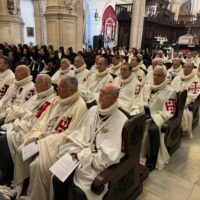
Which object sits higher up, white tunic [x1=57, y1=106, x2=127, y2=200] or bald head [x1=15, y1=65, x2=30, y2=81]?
bald head [x1=15, y1=65, x2=30, y2=81]

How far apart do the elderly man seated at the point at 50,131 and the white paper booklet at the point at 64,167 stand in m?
0.21

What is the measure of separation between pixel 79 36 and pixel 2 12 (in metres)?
3.96

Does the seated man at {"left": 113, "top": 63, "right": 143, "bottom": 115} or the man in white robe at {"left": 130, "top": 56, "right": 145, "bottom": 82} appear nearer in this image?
the seated man at {"left": 113, "top": 63, "right": 143, "bottom": 115}

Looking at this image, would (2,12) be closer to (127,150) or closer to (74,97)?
(74,97)

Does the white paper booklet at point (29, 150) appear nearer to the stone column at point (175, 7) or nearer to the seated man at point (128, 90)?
the seated man at point (128, 90)

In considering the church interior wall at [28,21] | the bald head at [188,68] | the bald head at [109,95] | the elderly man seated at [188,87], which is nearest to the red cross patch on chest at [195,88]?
the elderly man seated at [188,87]

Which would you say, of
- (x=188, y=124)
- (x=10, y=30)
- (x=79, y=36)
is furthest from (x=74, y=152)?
(x=10, y=30)

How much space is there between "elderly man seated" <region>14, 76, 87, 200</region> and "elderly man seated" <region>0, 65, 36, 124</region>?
0.75m

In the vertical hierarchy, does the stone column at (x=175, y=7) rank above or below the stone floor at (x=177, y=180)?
above

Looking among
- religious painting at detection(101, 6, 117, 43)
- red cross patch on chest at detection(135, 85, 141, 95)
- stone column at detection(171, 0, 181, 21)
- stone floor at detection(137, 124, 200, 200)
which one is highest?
stone column at detection(171, 0, 181, 21)

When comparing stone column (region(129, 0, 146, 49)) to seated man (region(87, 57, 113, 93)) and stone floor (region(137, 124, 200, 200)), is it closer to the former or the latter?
seated man (region(87, 57, 113, 93))

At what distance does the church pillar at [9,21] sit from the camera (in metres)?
10.3

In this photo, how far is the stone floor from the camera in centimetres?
263

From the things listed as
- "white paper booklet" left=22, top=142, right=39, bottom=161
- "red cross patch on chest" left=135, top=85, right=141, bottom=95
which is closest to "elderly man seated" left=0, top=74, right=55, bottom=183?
"white paper booklet" left=22, top=142, right=39, bottom=161
